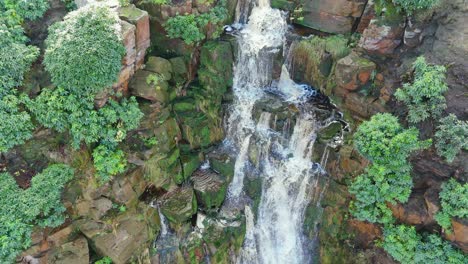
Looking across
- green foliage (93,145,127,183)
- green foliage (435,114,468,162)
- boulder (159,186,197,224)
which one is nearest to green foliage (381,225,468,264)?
green foliage (435,114,468,162)

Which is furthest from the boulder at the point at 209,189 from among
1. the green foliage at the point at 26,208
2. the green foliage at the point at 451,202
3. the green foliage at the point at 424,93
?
the green foliage at the point at 451,202

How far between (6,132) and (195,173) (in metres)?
7.12

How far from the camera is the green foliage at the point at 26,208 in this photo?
419 inches

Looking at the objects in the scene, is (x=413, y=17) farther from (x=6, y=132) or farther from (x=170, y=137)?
(x=6, y=132)

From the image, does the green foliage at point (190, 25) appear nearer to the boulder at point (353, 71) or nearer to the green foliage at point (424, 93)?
the boulder at point (353, 71)

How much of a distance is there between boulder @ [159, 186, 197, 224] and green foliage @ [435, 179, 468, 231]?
881 cm

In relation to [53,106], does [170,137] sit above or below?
below

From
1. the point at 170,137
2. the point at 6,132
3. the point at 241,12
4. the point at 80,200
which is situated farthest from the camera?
the point at 241,12

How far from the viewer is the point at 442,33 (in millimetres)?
12930

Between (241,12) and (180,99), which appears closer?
(180,99)

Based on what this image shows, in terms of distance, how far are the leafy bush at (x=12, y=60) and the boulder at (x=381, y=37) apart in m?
12.0

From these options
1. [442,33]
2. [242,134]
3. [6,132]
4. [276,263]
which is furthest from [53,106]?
[442,33]

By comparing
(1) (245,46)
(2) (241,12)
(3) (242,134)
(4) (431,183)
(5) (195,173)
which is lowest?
(5) (195,173)

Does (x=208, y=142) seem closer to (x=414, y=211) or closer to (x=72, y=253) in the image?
(x=72, y=253)
